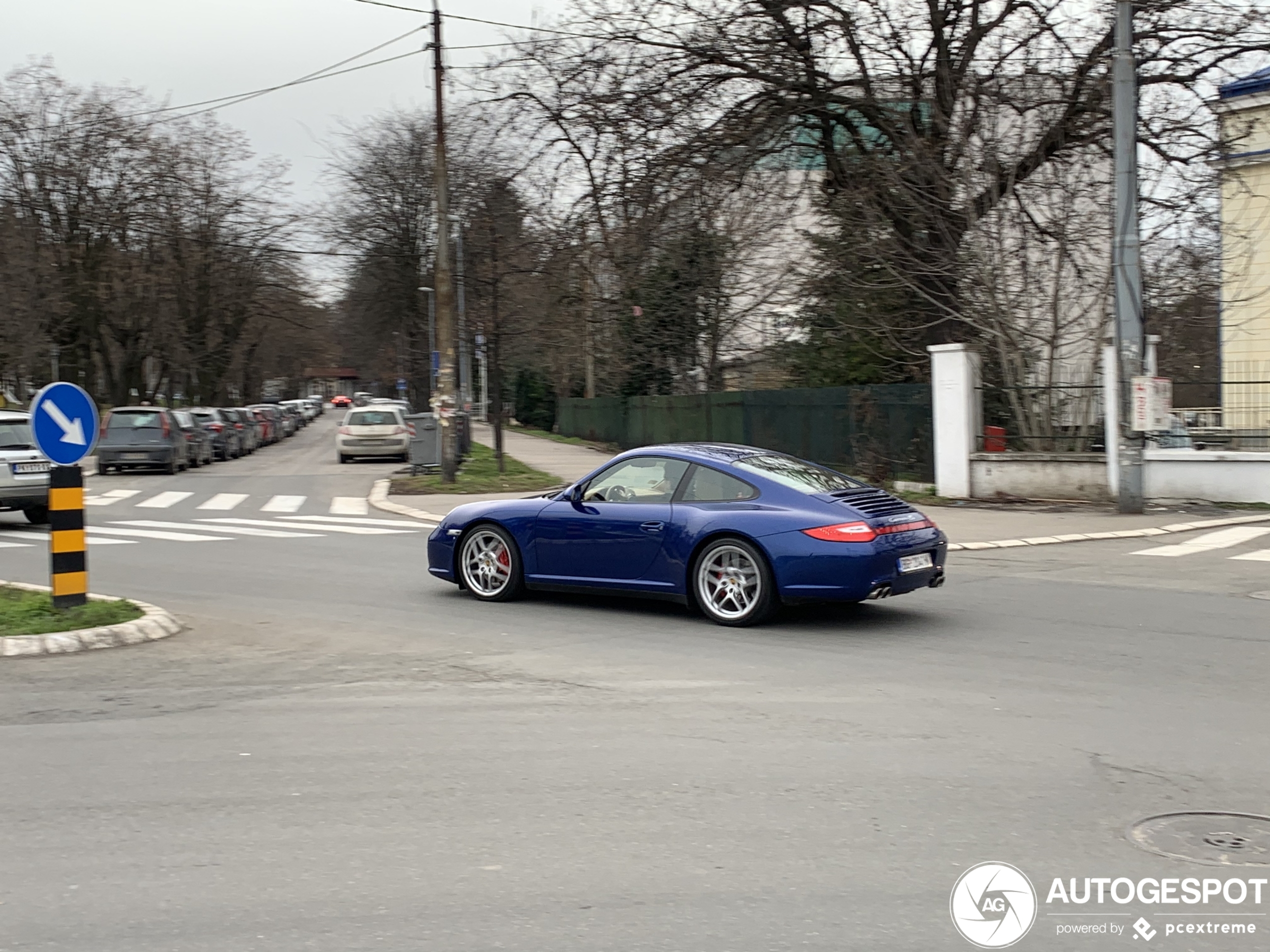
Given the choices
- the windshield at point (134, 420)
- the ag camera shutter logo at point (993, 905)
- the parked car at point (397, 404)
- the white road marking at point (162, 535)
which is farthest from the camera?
the parked car at point (397, 404)

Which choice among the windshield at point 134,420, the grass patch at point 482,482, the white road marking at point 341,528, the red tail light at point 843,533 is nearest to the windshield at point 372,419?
the windshield at point 134,420

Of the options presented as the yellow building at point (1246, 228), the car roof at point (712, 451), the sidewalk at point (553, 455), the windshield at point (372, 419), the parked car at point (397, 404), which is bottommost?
the sidewalk at point (553, 455)

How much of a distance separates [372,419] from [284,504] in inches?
526

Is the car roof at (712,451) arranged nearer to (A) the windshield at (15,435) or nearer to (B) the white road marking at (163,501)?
(A) the windshield at (15,435)

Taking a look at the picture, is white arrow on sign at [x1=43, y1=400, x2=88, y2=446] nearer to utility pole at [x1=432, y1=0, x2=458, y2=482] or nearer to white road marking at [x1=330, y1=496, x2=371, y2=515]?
white road marking at [x1=330, y1=496, x2=371, y2=515]

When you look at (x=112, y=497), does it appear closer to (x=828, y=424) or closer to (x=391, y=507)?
(x=391, y=507)

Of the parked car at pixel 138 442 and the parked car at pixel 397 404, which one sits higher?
the parked car at pixel 397 404

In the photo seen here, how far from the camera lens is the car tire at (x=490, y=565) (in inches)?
420

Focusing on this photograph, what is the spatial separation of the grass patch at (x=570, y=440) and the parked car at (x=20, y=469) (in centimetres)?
2150

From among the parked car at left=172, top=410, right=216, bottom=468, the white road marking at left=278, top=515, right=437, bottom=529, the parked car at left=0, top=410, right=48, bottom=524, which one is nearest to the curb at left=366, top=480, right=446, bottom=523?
the white road marking at left=278, top=515, right=437, bottom=529

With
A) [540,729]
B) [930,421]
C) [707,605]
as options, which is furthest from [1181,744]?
[930,421]

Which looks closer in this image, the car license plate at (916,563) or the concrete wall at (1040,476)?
the car license plate at (916,563)

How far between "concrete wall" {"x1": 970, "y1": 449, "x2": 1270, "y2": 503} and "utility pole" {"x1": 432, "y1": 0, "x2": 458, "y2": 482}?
9.67 metres

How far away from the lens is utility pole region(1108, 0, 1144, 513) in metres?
17.2
